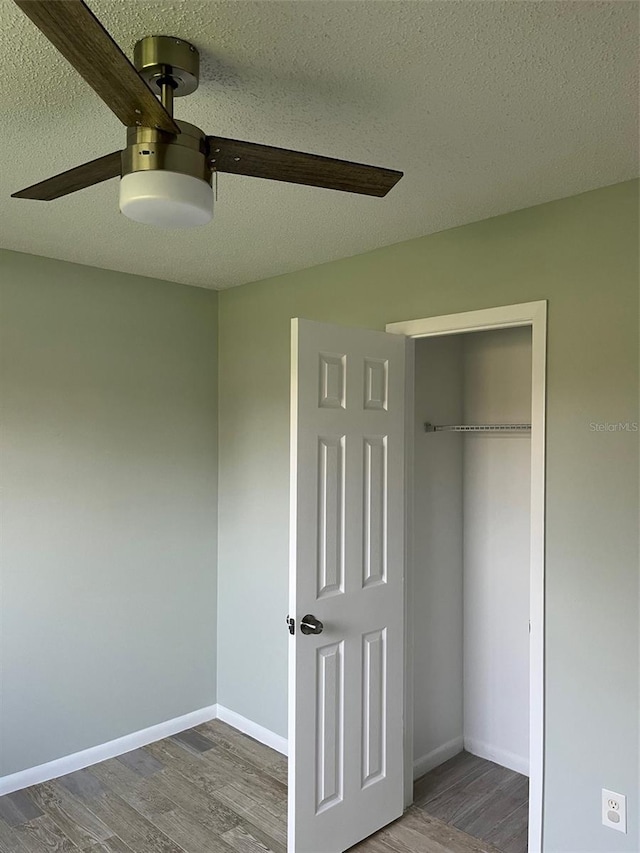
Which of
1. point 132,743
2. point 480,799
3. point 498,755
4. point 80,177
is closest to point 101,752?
point 132,743

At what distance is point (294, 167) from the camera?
1.38 meters

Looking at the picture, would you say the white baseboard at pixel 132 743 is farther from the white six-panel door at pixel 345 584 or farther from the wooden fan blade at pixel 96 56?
the wooden fan blade at pixel 96 56

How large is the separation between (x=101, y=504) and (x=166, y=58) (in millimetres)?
2404

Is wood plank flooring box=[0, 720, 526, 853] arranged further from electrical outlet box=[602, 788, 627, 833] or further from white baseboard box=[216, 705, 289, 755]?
electrical outlet box=[602, 788, 627, 833]

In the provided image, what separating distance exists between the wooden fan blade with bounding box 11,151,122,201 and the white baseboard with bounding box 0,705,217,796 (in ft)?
8.93

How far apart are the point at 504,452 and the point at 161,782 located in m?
2.34

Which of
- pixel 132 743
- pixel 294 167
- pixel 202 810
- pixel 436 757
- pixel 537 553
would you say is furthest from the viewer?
pixel 132 743

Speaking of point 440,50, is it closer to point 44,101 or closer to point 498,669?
point 44,101

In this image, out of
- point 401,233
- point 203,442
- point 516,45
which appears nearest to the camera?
point 516,45

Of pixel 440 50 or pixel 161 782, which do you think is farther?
pixel 161 782

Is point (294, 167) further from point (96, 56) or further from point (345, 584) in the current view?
point (345, 584)

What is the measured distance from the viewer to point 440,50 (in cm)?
140

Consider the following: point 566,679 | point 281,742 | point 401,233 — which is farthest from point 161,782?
point 401,233

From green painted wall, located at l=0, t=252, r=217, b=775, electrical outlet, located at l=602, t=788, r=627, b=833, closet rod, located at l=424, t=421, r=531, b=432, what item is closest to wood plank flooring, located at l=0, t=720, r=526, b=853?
green painted wall, located at l=0, t=252, r=217, b=775
